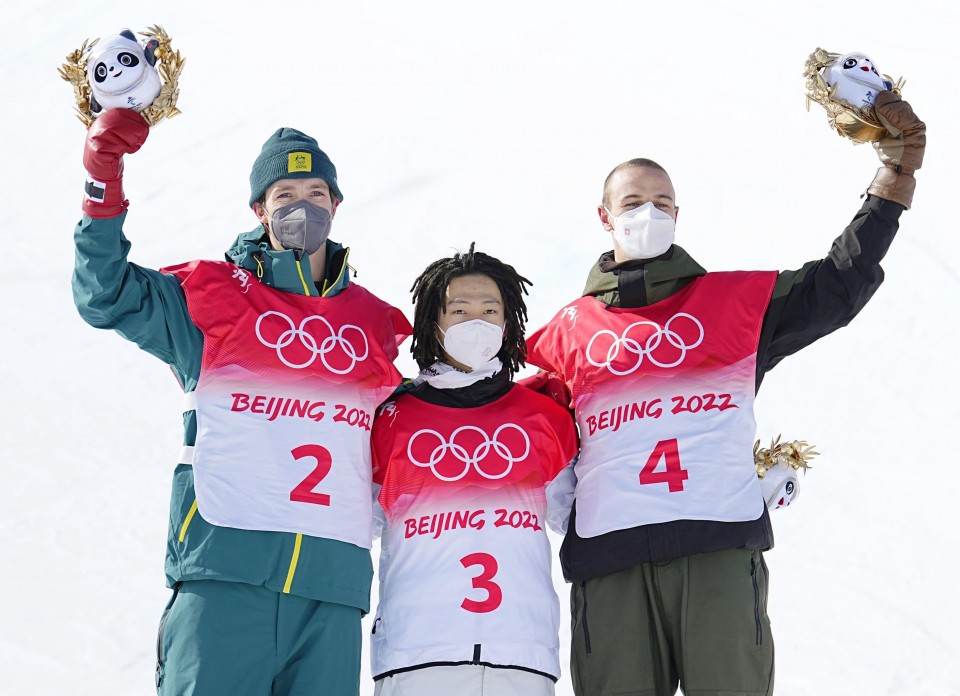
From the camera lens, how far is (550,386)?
13.0ft

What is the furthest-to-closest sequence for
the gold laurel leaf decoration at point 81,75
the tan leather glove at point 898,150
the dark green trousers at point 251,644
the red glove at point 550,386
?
the red glove at point 550,386
the tan leather glove at point 898,150
the gold laurel leaf decoration at point 81,75
the dark green trousers at point 251,644

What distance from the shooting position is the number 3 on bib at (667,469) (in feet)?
11.7

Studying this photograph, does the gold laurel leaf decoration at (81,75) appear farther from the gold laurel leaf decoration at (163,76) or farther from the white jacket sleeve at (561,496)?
the white jacket sleeve at (561,496)

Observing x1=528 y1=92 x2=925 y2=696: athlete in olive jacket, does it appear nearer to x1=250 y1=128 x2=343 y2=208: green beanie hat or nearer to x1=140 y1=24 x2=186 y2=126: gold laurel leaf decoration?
x1=250 y1=128 x2=343 y2=208: green beanie hat

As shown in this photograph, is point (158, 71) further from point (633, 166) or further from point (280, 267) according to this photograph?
point (633, 166)

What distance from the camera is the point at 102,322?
344 cm

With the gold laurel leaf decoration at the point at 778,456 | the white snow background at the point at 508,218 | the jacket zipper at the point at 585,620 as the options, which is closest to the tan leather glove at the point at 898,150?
the gold laurel leaf decoration at the point at 778,456

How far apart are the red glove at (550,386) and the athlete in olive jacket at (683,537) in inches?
1.9

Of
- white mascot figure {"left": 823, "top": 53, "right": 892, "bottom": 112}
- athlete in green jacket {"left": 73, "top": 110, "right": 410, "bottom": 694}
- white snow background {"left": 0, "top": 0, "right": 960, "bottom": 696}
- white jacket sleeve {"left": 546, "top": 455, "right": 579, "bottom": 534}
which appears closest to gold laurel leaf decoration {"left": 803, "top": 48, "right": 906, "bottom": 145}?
white mascot figure {"left": 823, "top": 53, "right": 892, "bottom": 112}

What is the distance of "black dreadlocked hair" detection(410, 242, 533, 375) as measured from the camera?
3844 mm

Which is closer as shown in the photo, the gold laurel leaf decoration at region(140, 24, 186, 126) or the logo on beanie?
the gold laurel leaf decoration at region(140, 24, 186, 126)

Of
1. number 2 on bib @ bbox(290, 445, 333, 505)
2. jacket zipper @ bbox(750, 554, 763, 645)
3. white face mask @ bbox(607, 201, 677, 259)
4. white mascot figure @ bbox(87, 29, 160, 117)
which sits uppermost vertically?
white mascot figure @ bbox(87, 29, 160, 117)

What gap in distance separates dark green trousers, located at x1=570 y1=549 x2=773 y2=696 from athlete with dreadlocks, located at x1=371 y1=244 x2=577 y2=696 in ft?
0.46

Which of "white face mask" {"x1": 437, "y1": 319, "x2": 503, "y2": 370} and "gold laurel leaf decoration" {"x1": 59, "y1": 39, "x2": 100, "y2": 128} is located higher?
"gold laurel leaf decoration" {"x1": 59, "y1": 39, "x2": 100, "y2": 128}
